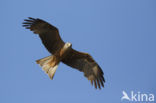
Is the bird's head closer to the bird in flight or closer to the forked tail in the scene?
the bird in flight

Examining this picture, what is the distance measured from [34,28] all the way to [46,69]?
1780 mm

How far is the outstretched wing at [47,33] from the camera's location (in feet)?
49.5

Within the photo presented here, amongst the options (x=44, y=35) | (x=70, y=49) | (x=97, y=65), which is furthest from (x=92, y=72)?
(x=44, y=35)

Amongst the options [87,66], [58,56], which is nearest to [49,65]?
[58,56]

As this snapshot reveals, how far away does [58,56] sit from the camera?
15016 mm

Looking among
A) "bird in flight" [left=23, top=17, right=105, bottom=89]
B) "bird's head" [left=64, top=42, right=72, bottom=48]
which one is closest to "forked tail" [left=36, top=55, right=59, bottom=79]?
"bird in flight" [left=23, top=17, right=105, bottom=89]

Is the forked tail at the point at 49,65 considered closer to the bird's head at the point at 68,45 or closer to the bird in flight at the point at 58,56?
the bird in flight at the point at 58,56

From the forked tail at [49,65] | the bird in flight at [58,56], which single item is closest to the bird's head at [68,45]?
the bird in flight at [58,56]

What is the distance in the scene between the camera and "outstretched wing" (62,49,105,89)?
1541cm

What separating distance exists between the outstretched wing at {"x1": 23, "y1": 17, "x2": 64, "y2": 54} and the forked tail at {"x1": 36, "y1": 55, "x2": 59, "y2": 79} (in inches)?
14.4

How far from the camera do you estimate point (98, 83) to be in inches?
606

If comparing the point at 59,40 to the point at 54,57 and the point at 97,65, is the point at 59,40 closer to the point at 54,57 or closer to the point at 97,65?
the point at 54,57

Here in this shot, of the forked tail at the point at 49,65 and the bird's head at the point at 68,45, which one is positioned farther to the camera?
the forked tail at the point at 49,65

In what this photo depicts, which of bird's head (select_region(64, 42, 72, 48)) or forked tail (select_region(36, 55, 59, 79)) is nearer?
A: bird's head (select_region(64, 42, 72, 48))
